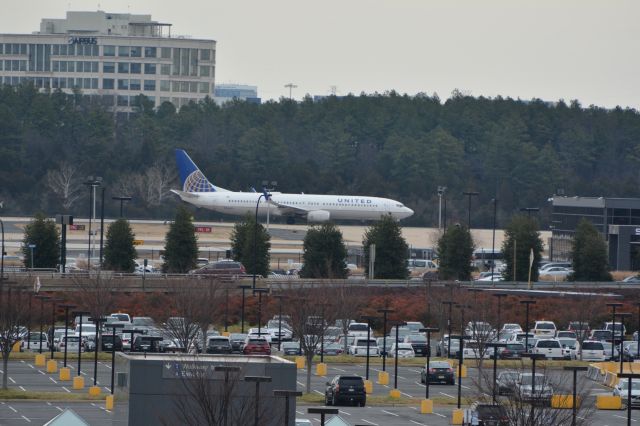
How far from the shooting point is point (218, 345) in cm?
5919

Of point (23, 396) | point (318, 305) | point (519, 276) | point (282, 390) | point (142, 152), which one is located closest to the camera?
point (282, 390)

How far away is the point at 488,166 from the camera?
556 feet

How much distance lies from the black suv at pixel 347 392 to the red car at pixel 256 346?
1158 centimetres

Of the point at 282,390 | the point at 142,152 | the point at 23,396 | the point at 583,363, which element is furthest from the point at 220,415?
the point at 142,152

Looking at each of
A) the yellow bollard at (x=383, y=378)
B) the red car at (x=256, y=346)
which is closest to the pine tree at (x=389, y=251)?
the red car at (x=256, y=346)

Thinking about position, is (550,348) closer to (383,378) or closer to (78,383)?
(383,378)

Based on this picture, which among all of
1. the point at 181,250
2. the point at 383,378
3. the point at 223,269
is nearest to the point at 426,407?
the point at 383,378

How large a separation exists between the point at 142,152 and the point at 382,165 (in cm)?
2624

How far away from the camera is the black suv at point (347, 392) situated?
4638cm

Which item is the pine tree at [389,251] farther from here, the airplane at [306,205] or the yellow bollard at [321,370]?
the airplane at [306,205]

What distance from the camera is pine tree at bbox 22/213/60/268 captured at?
3364 inches

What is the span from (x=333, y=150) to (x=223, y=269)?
8763cm

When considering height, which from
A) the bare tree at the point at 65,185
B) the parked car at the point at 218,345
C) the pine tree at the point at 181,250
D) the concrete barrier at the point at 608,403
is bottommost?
the concrete barrier at the point at 608,403

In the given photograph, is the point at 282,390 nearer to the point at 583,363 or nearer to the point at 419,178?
the point at 583,363
